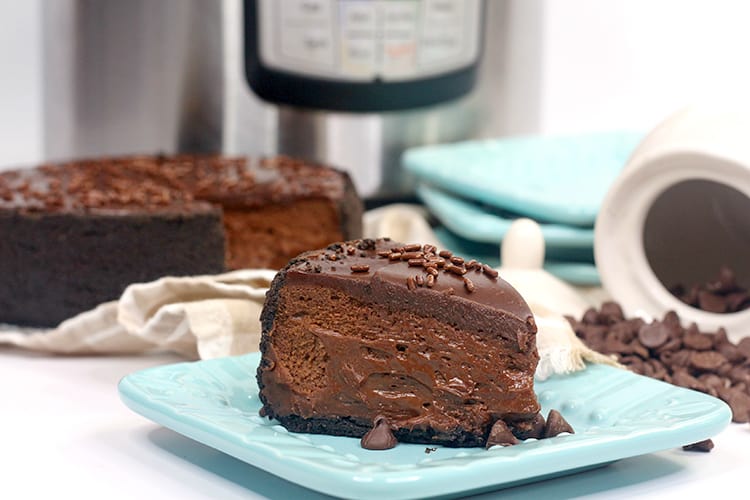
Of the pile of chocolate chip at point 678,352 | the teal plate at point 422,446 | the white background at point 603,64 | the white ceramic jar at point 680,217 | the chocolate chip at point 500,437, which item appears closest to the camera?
the teal plate at point 422,446

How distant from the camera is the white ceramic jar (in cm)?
108

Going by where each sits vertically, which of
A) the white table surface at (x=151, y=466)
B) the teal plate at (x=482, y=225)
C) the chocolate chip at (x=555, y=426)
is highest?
the teal plate at (x=482, y=225)

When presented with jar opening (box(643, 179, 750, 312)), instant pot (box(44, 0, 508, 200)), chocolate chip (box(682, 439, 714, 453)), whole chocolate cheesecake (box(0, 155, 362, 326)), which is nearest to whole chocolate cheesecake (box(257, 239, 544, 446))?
chocolate chip (box(682, 439, 714, 453))

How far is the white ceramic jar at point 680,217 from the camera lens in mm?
1081

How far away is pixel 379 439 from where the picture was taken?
2.58 ft

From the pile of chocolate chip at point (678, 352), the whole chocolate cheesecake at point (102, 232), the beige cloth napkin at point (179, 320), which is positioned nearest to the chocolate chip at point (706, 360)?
the pile of chocolate chip at point (678, 352)

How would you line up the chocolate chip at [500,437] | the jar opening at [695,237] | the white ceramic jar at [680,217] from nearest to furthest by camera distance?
the chocolate chip at [500,437] → the white ceramic jar at [680,217] → the jar opening at [695,237]

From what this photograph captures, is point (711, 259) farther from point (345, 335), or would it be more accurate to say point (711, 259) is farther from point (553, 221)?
point (345, 335)

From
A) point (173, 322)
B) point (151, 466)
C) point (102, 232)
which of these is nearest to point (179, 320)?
point (173, 322)

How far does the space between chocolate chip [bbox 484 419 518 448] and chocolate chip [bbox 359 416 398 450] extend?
0.07m

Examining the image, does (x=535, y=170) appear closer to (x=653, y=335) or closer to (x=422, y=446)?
(x=653, y=335)

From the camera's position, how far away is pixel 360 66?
143cm

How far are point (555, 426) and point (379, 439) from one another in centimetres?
12

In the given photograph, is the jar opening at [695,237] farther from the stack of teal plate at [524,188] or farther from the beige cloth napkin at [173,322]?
the beige cloth napkin at [173,322]
